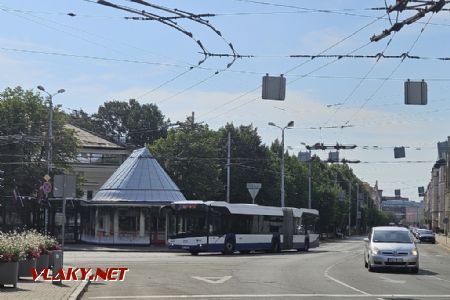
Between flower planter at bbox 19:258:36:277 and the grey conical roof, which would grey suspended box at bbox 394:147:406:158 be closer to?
the grey conical roof

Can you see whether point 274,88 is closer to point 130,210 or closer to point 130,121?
point 130,210

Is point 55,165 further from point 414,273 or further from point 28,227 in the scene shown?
point 414,273

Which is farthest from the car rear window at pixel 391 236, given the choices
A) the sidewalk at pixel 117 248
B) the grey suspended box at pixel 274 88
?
the sidewalk at pixel 117 248

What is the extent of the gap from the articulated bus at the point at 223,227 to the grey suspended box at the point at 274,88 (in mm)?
16208

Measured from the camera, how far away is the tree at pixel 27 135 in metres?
50.0

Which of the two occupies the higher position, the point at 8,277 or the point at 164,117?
the point at 164,117

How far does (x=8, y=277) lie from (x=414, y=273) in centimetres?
Answer: 1428

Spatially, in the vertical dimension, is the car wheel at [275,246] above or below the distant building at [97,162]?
below

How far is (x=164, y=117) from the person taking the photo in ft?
341

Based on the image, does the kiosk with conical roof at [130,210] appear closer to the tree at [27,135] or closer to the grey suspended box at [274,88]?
the tree at [27,135]

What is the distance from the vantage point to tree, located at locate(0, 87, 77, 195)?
50.0 metres

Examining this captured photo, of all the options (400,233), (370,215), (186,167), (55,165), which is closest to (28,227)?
(55,165)

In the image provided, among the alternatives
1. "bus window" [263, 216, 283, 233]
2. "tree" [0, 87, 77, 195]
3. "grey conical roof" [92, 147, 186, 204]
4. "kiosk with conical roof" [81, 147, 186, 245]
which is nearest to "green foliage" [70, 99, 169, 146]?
"tree" [0, 87, 77, 195]

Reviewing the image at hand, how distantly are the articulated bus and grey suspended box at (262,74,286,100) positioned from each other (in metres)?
16.2
